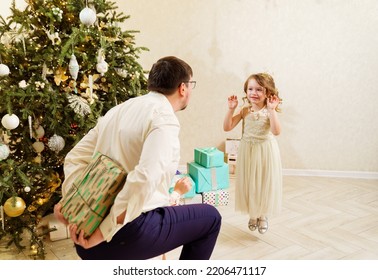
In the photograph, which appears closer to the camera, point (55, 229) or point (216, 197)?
point (55, 229)

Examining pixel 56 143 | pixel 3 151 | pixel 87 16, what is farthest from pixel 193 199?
pixel 87 16

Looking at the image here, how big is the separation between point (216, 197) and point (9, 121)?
65.7 inches

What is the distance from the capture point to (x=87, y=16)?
7.58 ft

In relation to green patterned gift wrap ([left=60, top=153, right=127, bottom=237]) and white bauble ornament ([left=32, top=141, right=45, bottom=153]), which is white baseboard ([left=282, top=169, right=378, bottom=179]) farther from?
green patterned gift wrap ([left=60, top=153, right=127, bottom=237])

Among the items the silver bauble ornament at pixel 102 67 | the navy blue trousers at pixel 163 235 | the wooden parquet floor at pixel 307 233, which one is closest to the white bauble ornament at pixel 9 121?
the silver bauble ornament at pixel 102 67

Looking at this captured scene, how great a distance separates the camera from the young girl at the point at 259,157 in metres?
2.60

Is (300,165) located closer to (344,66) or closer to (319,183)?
(319,183)

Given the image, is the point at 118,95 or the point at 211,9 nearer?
the point at 118,95

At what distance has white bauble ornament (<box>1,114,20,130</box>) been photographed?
2211mm

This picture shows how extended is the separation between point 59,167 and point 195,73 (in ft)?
6.21

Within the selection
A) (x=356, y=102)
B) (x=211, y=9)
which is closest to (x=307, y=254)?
(x=356, y=102)

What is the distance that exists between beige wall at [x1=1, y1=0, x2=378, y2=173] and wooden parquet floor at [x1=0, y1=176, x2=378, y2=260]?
23.2 inches

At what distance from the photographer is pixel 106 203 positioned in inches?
56.1

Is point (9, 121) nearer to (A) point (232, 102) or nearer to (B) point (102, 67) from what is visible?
(B) point (102, 67)
